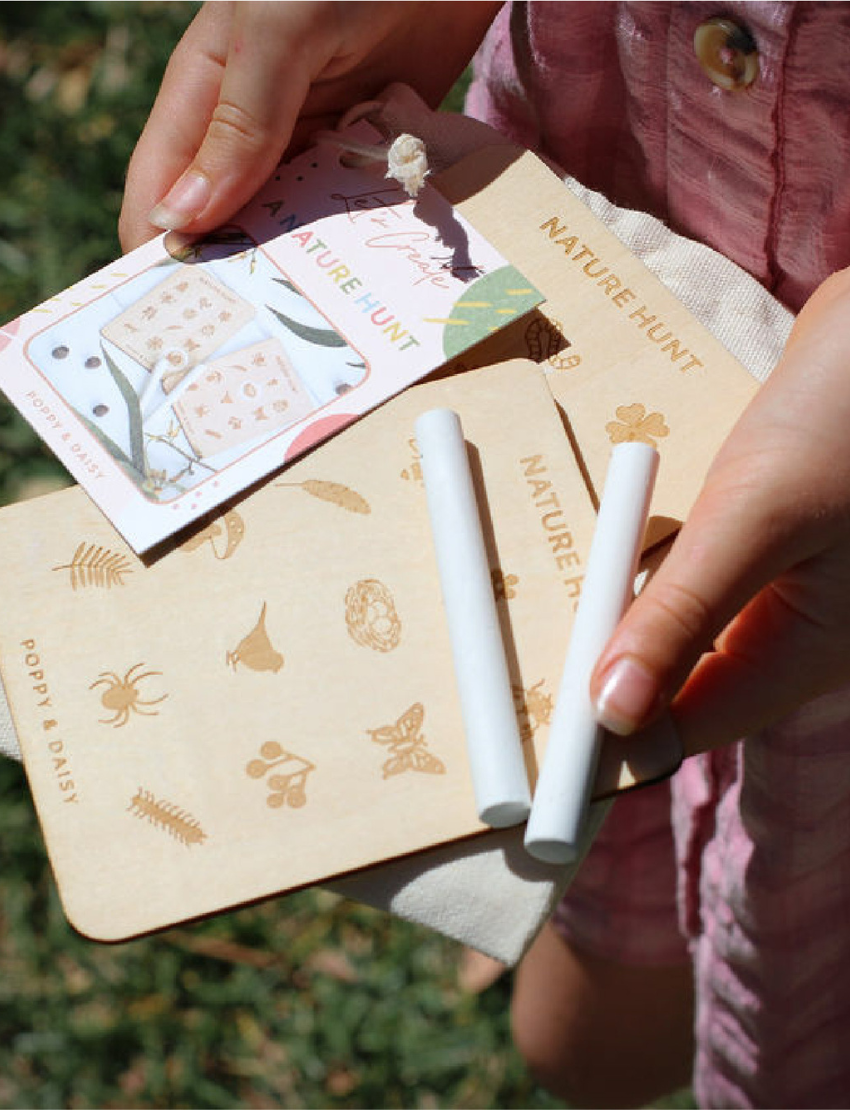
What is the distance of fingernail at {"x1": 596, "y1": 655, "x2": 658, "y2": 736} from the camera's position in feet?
1.54

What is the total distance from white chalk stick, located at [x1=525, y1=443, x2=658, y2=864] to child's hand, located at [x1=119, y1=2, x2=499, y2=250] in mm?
243

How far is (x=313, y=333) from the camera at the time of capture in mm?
585

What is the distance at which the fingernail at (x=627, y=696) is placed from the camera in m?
0.47

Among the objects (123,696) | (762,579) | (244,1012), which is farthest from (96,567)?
(244,1012)

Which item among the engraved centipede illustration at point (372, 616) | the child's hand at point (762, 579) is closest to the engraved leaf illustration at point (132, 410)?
the engraved centipede illustration at point (372, 616)

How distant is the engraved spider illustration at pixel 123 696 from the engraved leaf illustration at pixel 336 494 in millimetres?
102

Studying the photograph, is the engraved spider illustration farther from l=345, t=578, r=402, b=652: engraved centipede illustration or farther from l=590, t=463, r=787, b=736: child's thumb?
l=590, t=463, r=787, b=736: child's thumb

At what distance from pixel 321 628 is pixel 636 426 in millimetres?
164

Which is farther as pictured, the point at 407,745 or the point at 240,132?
the point at 240,132

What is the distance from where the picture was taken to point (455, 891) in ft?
1.65

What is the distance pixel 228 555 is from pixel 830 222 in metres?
0.32

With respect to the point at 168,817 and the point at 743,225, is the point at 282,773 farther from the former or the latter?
the point at 743,225

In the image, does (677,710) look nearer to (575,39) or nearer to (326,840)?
(326,840)

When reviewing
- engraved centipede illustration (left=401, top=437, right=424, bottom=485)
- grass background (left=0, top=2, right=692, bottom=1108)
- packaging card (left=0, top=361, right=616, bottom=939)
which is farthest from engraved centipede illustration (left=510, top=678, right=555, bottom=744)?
grass background (left=0, top=2, right=692, bottom=1108)
